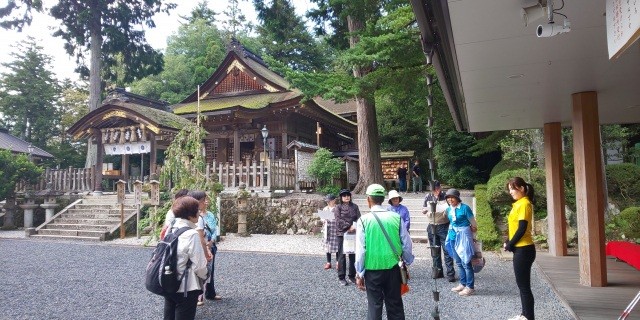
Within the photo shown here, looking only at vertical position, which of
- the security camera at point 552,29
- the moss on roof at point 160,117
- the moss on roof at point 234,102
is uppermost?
the moss on roof at point 234,102

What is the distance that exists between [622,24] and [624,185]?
1133cm

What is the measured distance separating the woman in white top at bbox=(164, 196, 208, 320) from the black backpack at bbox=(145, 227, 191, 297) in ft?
0.12

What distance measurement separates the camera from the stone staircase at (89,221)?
13.7 m

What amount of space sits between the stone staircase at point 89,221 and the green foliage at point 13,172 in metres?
2.54

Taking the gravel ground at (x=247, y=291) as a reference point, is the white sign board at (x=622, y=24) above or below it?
above

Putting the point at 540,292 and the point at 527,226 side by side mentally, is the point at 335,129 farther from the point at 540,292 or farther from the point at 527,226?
the point at 527,226

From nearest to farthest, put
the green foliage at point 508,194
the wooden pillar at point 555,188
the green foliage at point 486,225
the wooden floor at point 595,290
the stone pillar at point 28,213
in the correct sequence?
1. the wooden floor at point 595,290
2. the wooden pillar at point 555,188
3. the green foliage at point 486,225
4. the green foliage at point 508,194
5. the stone pillar at point 28,213

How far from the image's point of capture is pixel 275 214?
1438 centimetres

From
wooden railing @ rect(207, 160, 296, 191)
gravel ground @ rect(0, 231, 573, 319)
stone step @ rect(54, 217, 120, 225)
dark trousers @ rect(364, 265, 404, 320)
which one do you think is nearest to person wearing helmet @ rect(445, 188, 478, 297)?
gravel ground @ rect(0, 231, 573, 319)

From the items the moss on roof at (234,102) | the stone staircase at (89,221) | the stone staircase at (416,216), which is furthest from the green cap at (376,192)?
the moss on roof at (234,102)

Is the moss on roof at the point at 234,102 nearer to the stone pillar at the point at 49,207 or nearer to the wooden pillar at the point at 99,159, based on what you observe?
the wooden pillar at the point at 99,159

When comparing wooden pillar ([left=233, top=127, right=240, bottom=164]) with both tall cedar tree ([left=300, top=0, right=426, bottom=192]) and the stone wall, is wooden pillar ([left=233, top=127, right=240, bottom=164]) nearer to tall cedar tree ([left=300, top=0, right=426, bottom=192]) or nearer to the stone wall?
the stone wall

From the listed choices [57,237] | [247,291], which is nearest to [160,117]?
[57,237]

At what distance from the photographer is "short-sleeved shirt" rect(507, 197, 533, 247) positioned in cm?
390
